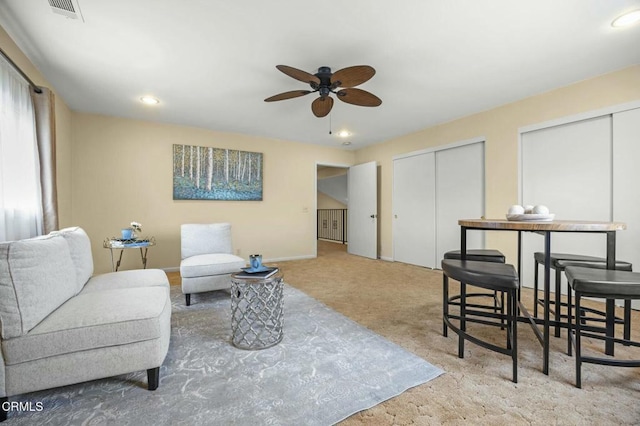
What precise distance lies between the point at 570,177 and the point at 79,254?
4912 millimetres

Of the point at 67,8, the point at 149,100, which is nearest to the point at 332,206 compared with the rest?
the point at 149,100

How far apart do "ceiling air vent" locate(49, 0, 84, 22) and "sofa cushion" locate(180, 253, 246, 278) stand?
7.16 ft

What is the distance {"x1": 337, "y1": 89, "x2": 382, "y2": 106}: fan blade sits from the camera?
2.63 metres

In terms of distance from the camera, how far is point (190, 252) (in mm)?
3330

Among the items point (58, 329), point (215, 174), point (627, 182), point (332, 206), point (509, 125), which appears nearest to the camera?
point (58, 329)

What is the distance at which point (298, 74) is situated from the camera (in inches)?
89.2

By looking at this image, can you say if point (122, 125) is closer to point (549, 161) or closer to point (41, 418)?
point (41, 418)

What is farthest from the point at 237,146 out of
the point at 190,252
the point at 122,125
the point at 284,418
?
the point at 284,418

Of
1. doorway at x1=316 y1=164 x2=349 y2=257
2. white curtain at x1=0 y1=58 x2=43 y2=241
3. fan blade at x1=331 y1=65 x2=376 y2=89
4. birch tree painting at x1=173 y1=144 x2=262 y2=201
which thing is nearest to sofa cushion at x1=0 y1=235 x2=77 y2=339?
white curtain at x1=0 y1=58 x2=43 y2=241

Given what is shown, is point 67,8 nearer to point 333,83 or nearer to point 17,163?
point 17,163

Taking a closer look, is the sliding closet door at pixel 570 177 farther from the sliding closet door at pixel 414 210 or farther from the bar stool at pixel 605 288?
the bar stool at pixel 605 288

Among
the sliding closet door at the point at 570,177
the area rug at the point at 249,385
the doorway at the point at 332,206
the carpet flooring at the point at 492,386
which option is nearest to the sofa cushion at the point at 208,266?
the area rug at the point at 249,385

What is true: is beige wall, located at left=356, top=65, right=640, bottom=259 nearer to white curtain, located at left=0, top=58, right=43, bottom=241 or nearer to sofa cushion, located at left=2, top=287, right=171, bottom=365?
sofa cushion, located at left=2, top=287, right=171, bottom=365

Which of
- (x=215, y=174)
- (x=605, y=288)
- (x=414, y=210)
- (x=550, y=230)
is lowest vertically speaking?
(x=605, y=288)
